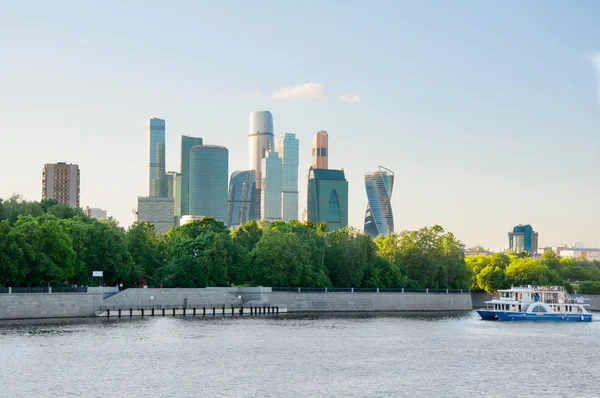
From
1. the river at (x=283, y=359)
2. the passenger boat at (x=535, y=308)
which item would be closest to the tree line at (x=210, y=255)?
the river at (x=283, y=359)

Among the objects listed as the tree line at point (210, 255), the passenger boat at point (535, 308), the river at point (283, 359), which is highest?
the tree line at point (210, 255)

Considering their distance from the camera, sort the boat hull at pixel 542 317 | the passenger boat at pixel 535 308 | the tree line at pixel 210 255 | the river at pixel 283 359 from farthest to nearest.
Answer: the passenger boat at pixel 535 308
the boat hull at pixel 542 317
the tree line at pixel 210 255
the river at pixel 283 359

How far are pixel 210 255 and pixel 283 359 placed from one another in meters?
56.2

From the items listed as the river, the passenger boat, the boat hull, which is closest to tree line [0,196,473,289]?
the river

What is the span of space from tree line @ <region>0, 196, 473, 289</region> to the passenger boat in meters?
20.6

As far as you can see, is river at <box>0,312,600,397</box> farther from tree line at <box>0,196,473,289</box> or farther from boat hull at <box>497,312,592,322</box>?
boat hull at <box>497,312,592,322</box>

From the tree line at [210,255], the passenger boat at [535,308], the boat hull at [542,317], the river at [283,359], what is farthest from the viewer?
the passenger boat at [535,308]

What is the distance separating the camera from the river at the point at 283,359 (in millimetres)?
64812

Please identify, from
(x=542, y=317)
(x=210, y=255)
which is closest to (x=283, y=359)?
(x=210, y=255)

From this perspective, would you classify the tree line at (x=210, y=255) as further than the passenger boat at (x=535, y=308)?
No

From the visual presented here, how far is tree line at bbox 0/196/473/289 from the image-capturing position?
364 ft

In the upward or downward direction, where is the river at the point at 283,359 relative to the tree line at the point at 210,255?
downward

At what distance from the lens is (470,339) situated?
10181cm

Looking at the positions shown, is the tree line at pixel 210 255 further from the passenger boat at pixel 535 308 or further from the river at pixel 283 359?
the passenger boat at pixel 535 308
